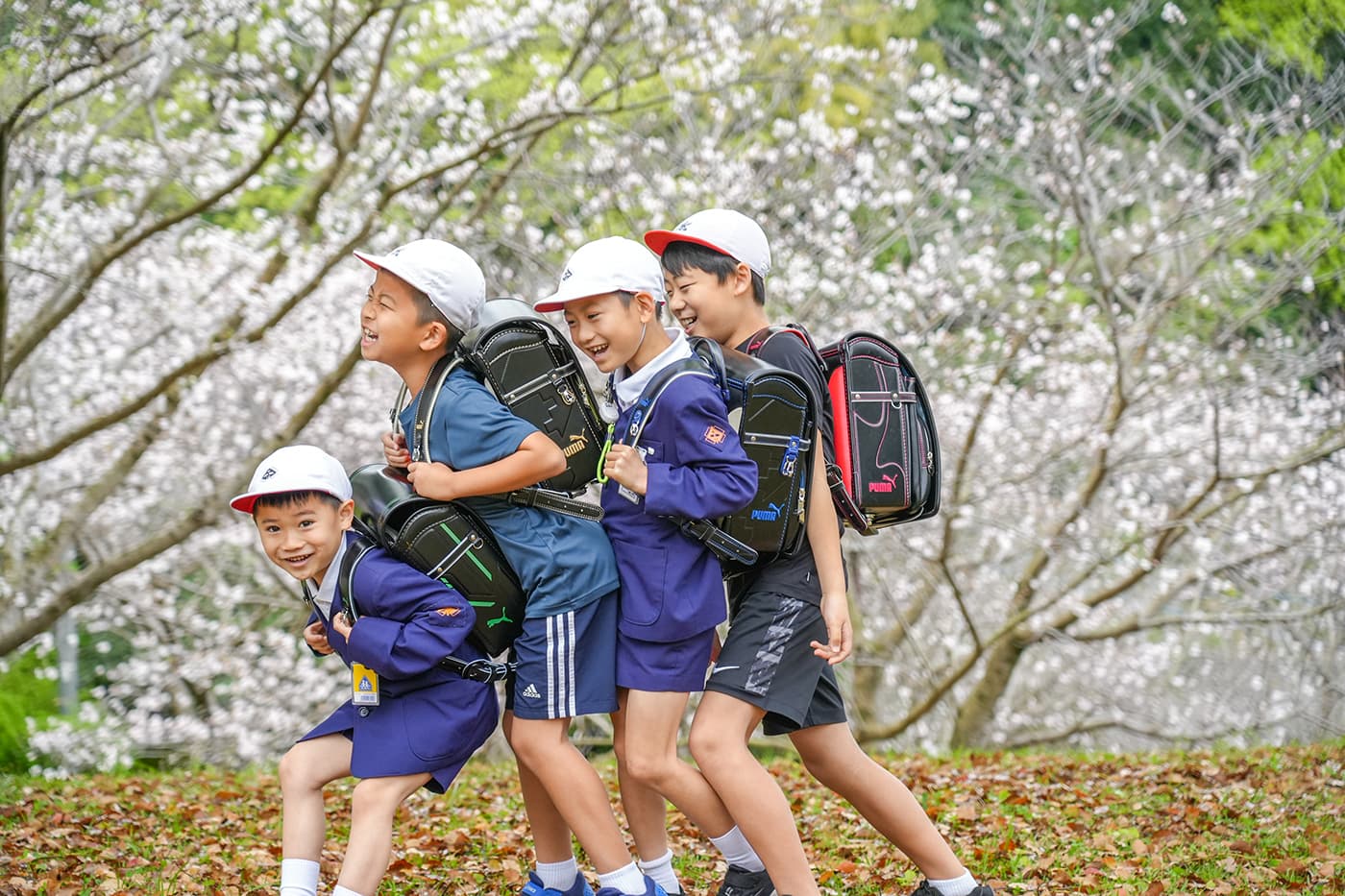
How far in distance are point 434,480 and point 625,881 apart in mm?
1126

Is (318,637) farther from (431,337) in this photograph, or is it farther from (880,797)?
(880,797)

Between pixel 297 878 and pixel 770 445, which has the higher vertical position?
pixel 770 445

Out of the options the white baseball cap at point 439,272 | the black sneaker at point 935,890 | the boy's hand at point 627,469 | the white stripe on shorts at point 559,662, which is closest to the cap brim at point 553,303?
the white baseball cap at point 439,272

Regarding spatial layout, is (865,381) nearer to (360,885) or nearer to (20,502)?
(360,885)

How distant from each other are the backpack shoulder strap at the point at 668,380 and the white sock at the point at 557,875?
3.88ft

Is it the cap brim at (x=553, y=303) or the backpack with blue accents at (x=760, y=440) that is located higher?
the cap brim at (x=553, y=303)

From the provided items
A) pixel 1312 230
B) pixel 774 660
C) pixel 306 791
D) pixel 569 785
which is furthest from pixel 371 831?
pixel 1312 230

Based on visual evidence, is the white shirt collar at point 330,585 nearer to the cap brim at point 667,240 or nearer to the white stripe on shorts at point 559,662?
the white stripe on shorts at point 559,662

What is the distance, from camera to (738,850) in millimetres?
3309

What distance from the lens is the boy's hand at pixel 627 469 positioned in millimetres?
3010

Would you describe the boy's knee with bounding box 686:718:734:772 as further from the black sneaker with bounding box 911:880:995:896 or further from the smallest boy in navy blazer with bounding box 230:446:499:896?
the black sneaker with bounding box 911:880:995:896

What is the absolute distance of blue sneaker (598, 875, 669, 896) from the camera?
321 centimetres

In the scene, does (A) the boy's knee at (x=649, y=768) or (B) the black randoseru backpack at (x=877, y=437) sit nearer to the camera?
(A) the boy's knee at (x=649, y=768)

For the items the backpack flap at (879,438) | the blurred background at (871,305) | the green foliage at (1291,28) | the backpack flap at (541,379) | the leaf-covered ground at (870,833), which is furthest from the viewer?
the green foliage at (1291,28)
